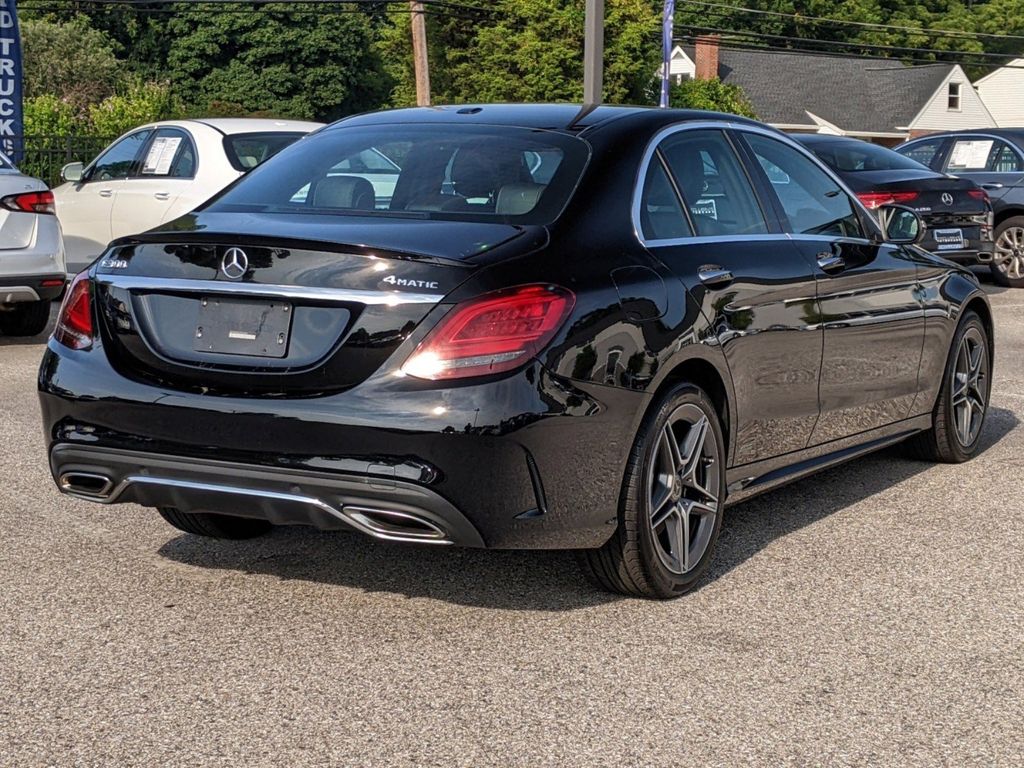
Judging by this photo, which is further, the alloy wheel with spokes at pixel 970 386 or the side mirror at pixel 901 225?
the alloy wheel with spokes at pixel 970 386

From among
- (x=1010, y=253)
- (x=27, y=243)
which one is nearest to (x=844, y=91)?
(x=1010, y=253)

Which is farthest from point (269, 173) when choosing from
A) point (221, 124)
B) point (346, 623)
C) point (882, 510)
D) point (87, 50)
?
point (87, 50)

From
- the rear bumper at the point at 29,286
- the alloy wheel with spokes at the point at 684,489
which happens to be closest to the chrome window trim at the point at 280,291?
the alloy wheel with spokes at the point at 684,489

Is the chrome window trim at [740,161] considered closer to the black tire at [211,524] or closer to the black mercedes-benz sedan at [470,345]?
the black mercedes-benz sedan at [470,345]

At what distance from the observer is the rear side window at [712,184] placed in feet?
18.0

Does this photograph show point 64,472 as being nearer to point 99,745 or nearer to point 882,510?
point 99,745

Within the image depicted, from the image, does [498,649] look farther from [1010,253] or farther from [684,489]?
[1010,253]

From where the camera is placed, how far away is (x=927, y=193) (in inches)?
627

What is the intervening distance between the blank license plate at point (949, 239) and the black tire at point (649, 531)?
37.8ft

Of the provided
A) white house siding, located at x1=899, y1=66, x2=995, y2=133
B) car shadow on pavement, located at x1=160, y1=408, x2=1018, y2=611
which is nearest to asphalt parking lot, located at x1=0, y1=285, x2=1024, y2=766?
car shadow on pavement, located at x1=160, y1=408, x2=1018, y2=611

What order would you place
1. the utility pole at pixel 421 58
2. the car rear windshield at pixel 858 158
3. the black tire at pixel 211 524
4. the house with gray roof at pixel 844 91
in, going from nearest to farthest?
the black tire at pixel 211 524
the car rear windshield at pixel 858 158
the utility pole at pixel 421 58
the house with gray roof at pixel 844 91

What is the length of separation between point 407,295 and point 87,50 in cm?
7180

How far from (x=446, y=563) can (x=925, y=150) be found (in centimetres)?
1595

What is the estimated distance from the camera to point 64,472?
4910 mm
